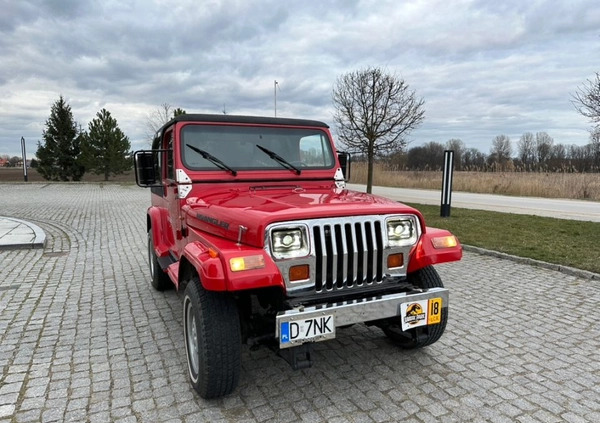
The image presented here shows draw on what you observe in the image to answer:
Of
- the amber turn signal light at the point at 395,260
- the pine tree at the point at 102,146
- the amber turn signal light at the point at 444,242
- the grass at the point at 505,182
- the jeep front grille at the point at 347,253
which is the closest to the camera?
the jeep front grille at the point at 347,253

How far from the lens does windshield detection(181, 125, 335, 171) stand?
152 inches

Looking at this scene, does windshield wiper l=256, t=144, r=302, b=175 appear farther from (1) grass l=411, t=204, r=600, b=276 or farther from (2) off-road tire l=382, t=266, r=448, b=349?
(1) grass l=411, t=204, r=600, b=276

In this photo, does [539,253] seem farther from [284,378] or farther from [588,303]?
[284,378]

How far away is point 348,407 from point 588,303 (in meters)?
3.54

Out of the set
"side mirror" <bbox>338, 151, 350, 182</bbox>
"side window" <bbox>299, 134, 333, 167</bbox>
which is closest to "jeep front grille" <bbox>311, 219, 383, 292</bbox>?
"side window" <bbox>299, 134, 333, 167</bbox>

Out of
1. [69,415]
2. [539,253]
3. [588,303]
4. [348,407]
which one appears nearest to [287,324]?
[348,407]

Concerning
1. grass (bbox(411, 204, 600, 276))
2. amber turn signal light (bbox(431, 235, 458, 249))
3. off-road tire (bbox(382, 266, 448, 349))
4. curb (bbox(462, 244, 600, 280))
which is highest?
amber turn signal light (bbox(431, 235, 458, 249))

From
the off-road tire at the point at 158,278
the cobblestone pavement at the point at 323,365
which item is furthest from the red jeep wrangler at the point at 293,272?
the off-road tire at the point at 158,278

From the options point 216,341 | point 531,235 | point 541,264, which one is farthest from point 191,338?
point 531,235

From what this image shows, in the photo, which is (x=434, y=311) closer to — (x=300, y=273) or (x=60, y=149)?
(x=300, y=273)

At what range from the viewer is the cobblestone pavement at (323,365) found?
8.77ft

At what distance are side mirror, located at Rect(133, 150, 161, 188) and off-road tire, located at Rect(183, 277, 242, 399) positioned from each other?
1.74 metres

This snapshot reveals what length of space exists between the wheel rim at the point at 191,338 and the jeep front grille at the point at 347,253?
951mm

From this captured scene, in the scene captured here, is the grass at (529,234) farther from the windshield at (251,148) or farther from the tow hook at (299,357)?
the tow hook at (299,357)
